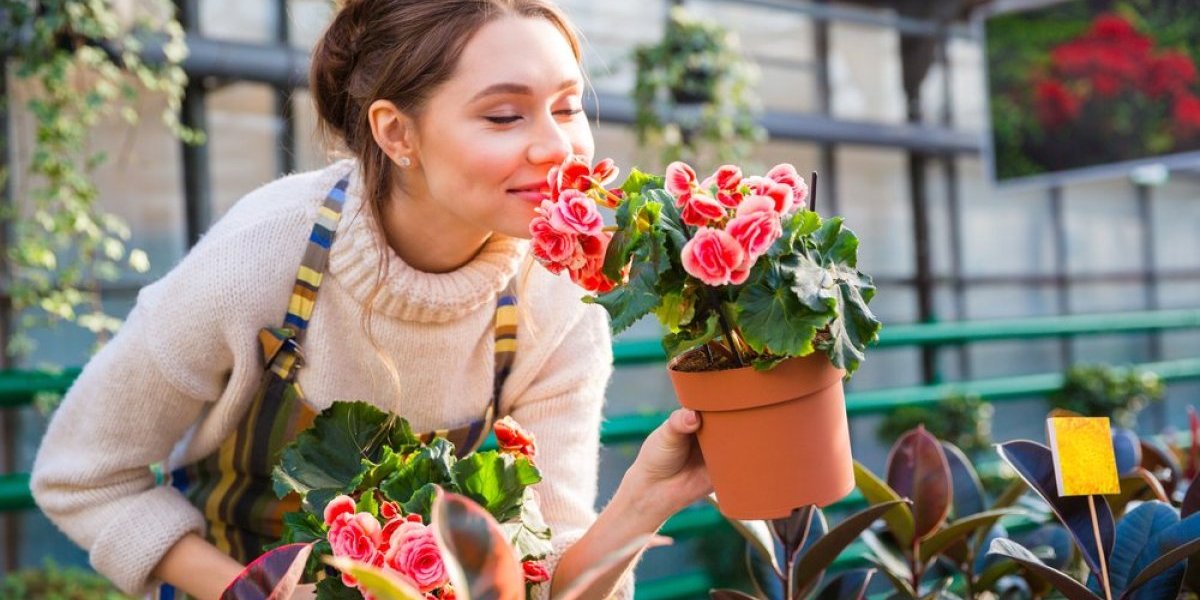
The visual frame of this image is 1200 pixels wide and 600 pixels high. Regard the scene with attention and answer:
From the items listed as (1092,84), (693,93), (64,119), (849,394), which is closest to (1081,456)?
(849,394)

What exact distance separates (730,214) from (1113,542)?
0.55 meters

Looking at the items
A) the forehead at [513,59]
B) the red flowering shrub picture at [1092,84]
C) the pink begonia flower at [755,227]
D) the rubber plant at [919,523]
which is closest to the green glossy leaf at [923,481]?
the rubber plant at [919,523]

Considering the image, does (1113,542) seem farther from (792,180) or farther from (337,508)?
(337,508)

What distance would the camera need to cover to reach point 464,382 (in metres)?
1.48

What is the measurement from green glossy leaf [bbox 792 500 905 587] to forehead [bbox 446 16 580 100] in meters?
0.60

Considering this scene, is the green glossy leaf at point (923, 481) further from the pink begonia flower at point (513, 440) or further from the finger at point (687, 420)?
the pink begonia flower at point (513, 440)

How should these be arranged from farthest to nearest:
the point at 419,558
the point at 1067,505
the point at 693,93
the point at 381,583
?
the point at 693,93
the point at 1067,505
the point at 419,558
the point at 381,583

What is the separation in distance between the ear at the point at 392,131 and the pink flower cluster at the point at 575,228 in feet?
0.93

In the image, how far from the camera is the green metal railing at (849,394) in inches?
98.1

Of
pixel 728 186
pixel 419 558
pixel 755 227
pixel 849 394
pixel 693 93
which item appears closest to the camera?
pixel 419 558

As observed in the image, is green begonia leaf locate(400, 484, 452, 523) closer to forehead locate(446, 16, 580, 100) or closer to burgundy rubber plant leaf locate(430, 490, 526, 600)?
burgundy rubber plant leaf locate(430, 490, 526, 600)

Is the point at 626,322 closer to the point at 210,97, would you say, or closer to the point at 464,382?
the point at 464,382

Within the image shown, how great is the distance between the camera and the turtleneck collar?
138 cm

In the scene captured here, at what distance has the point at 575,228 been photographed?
1046mm
